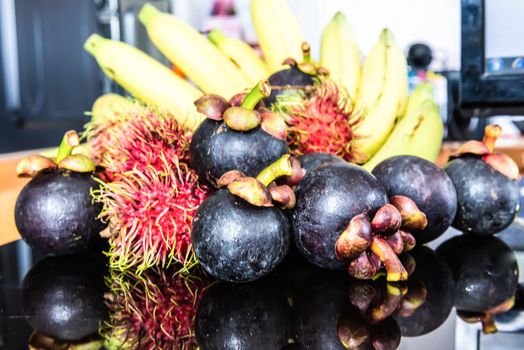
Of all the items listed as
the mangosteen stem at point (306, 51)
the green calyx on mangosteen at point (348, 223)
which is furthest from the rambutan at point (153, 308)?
the mangosteen stem at point (306, 51)

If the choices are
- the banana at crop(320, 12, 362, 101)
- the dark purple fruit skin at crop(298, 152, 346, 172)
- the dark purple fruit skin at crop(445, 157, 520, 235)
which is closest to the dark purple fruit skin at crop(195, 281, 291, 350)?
the dark purple fruit skin at crop(298, 152, 346, 172)

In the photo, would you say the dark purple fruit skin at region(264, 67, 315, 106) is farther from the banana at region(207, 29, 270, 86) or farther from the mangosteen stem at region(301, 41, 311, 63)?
the banana at region(207, 29, 270, 86)

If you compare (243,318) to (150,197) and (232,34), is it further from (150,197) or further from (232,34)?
(232,34)

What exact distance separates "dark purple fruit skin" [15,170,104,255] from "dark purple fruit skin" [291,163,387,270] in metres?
0.22

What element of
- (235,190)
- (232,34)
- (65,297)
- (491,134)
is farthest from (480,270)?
(232,34)

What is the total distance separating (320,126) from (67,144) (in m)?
0.27

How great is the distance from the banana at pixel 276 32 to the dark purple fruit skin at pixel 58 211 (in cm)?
44

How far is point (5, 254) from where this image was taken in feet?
2.08

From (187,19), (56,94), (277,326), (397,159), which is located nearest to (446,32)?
(187,19)

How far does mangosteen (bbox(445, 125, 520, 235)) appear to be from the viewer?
2.00 feet

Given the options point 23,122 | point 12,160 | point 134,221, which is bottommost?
point 23,122

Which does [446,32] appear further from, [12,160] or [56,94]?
[12,160]

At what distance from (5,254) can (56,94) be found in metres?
2.49

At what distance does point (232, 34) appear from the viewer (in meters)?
3.50
